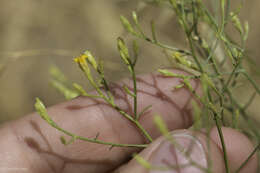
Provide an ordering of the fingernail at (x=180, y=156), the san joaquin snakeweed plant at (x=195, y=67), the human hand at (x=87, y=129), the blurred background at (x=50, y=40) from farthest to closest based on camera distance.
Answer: the blurred background at (x=50, y=40)
the human hand at (x=87, y=129)
the fingernail at (x=180, y=156)
the san joaquin snakeweed plant at (x=195, y=67)

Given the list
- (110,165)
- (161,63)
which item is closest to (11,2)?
(161,63)

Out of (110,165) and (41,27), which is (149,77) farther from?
(41,27)

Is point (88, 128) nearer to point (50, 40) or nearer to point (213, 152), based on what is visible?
point (213, 152)

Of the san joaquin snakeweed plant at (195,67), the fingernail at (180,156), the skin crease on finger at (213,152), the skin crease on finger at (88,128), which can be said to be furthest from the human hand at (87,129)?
the fingernail at (180,156)

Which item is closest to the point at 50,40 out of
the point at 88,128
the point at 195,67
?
the point at 88,128

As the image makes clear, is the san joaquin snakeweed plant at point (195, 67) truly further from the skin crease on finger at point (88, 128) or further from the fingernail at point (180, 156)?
the skin crease on finger at point (88, 128)

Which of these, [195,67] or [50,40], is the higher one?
[50,40]
